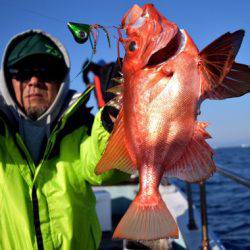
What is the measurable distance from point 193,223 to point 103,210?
1.53m

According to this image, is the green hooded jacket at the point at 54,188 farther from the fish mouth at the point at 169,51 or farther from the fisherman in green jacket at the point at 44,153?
the fish mouth at the point at 169,51

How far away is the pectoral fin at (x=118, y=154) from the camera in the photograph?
1.64 metres

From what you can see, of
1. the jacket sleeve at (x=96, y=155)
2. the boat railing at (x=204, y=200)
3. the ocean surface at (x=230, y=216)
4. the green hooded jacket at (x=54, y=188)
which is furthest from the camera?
the ocean surface at (x=230, y=216)

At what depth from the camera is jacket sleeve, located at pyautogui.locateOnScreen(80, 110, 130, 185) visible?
213cm

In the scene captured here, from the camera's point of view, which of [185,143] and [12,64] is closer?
[185,143]

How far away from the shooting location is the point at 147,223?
1439 millimetres

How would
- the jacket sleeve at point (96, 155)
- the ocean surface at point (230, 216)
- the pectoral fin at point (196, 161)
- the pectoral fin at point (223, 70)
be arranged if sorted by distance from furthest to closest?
the ocean surface at point (230, 216)
the jacket sleeve at point (96, 155)
the pectoral fin at point (196, 161)
the pectoral fin at point (223, 70)

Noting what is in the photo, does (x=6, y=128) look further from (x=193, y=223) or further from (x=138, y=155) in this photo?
(x=193, y=223)

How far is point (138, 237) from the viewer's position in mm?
1397

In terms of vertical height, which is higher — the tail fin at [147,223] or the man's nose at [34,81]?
the man's nose at [34,81]

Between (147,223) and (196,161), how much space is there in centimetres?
35

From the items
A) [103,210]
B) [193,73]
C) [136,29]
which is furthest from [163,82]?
[103,210]

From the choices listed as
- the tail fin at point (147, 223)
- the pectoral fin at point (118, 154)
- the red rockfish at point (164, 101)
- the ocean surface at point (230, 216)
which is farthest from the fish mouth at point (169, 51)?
the ocean surface at point (230, 216)

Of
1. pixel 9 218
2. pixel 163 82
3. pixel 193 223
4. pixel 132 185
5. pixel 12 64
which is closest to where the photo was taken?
pixel 163 82
